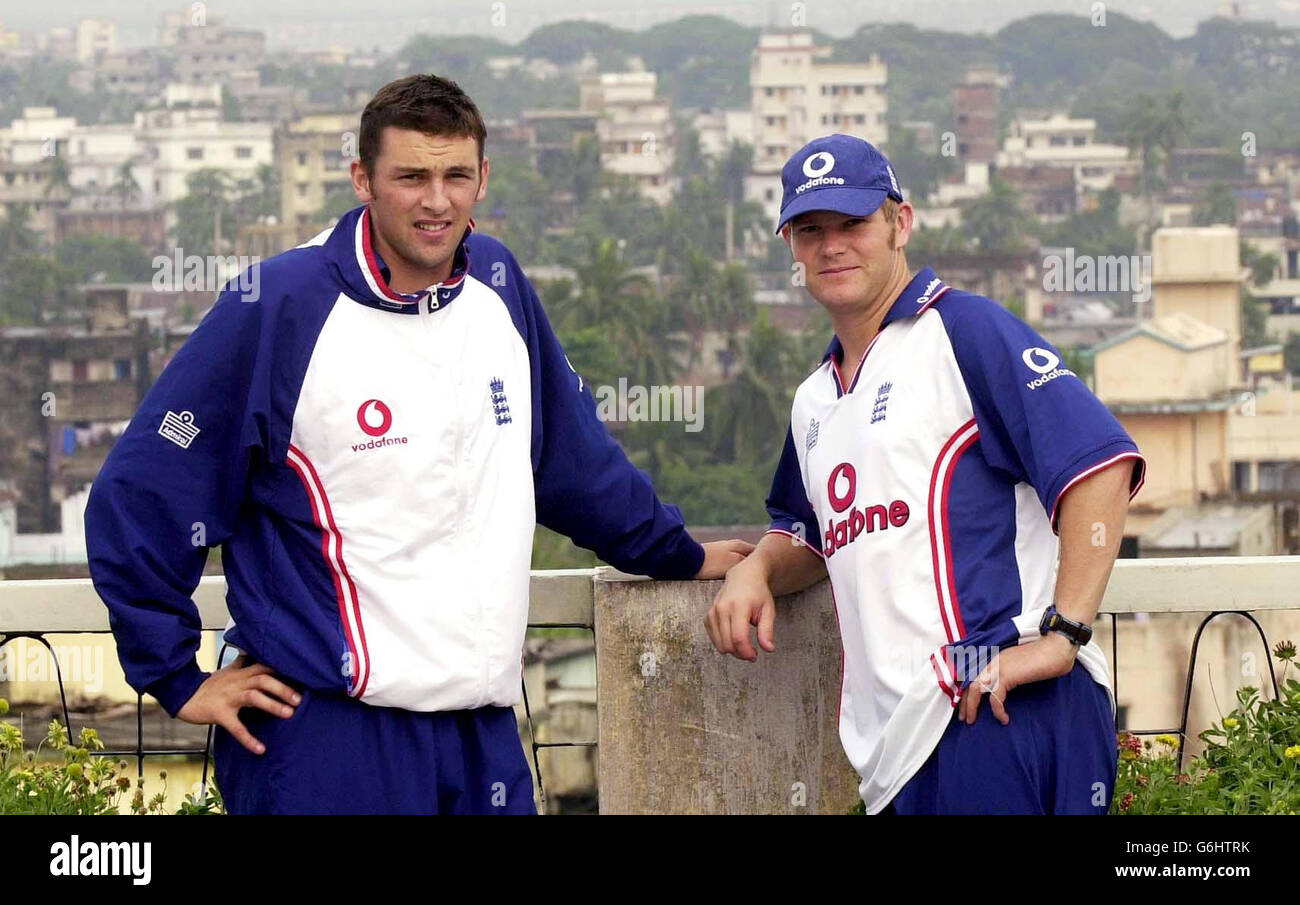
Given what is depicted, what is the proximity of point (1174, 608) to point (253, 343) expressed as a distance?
67.8 inches

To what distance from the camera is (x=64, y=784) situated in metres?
3.35

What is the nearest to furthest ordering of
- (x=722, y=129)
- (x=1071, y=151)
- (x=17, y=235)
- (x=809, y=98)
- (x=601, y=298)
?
(x=601, y=298) → (x=17, y=235) → (x=1071, y=151) → (x=722, y=129) → (x=809, y=98)

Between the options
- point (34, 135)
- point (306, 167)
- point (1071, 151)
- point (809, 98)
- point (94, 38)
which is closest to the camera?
point (306, 167)

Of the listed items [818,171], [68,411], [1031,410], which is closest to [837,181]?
[818,171]

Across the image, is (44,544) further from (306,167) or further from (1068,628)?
(1068,628)

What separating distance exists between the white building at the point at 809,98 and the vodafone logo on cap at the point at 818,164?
396 feet

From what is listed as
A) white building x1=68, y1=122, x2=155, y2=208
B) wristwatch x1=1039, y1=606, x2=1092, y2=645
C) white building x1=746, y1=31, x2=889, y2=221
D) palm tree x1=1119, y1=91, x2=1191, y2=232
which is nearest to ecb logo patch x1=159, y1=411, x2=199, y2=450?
Result: wristwatch x1=1039, y1=606, x2=1092, y2=645

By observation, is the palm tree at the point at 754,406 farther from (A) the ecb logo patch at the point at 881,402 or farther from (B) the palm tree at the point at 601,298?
(A) the ecb logo patch at the point at 881,402

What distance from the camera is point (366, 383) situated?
114 inches

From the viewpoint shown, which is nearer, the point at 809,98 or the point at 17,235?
the point at 17,235

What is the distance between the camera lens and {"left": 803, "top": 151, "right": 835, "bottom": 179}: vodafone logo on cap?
9.78ft

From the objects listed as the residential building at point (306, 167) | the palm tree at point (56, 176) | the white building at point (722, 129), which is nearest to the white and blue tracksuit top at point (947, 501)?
the residential building at point (306, 167)

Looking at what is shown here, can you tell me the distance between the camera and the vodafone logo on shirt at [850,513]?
9.53ft

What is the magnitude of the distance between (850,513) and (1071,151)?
11625cm
